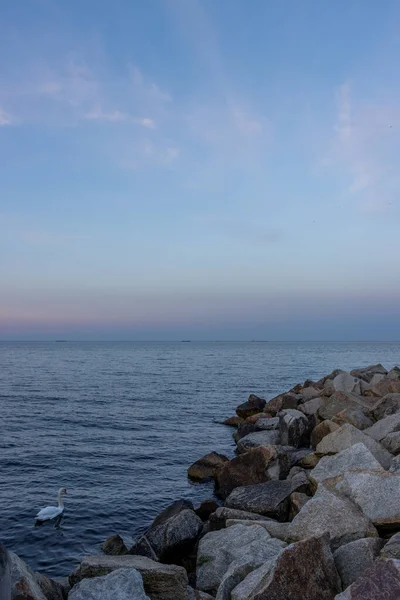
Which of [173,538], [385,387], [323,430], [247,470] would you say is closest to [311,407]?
[385,387]

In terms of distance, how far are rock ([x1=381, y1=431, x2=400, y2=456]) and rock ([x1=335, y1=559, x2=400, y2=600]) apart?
7.14 metres

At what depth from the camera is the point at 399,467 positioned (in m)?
10.3

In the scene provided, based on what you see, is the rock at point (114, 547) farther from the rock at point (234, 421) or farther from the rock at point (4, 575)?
the rock at point (234, 421)

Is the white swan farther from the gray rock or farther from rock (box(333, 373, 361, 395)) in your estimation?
rock (box(333, 373, 361, 395))

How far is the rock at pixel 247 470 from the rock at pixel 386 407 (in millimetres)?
5311

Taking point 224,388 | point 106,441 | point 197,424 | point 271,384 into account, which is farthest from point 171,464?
point 271,384

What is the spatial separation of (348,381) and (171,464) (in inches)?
376

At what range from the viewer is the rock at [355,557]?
677 centimetres

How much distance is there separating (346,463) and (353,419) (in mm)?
5741

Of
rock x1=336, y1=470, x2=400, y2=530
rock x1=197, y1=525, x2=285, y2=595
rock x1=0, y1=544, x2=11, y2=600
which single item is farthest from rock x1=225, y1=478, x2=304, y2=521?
rock x1=0, y1=544, x2=11, y2=600

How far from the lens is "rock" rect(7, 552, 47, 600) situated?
5941 millimetres

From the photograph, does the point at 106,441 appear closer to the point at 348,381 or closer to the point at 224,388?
the point at 348,381

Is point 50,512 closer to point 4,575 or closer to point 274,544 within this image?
point 274,544

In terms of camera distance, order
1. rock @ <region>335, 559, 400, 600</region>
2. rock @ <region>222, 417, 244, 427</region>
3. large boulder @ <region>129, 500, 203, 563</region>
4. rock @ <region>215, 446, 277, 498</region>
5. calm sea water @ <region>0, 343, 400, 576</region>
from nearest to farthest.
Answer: rock @ <region>335, 559, 400, 600</region>
large boulder @ <region>129, 500, 203, 563</region>
calm sea water @ <region>0, 343, 400, 576</region>
rock @ <region>215, 446, 277, 498</region>
rock @ <region>222, 417, 244, 427</region>
